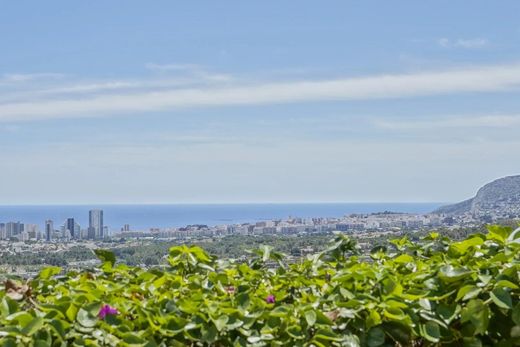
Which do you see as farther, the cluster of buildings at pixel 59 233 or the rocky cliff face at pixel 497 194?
the rocky cliff face at pixel 497 194

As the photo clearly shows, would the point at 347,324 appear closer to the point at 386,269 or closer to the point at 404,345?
the point at 404,345

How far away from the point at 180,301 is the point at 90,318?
0.26m

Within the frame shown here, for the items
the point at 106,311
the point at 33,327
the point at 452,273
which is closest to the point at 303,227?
the point at 452,273

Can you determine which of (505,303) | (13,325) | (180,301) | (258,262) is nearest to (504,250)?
(505,303)

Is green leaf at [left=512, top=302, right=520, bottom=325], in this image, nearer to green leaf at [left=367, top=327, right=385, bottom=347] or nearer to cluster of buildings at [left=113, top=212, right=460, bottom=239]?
green leaf at [left=367, top=327, right=385, bottom=347]

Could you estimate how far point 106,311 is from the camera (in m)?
1.99

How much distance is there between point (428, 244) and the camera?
9.14 ft

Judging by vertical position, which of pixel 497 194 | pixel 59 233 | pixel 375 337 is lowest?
pixel 59 233

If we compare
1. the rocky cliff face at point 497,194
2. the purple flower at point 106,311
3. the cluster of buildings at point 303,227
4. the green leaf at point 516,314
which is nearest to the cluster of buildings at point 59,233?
the cluster of buildings at point 303,227

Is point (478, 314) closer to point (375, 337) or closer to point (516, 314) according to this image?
point (516, 314)

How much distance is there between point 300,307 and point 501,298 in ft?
1.85

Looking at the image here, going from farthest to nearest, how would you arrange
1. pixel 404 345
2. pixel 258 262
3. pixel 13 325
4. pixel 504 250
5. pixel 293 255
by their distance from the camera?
pixel 293 255 < pixel 258 262 < pixel 504 250 < pixel 404 345 < pixel 13 325

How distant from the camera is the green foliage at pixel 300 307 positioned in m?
1.93

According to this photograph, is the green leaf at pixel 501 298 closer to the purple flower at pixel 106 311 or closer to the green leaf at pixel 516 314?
the green leaf at pixel 516 314
